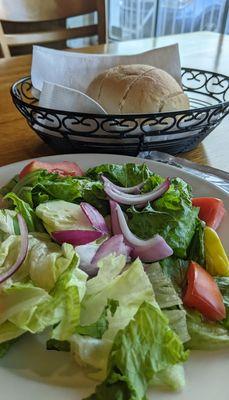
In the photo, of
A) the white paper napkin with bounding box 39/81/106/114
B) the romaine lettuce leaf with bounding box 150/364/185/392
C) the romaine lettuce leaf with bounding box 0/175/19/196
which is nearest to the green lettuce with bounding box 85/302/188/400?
the romaine lettuce leaf with bounding box 150/364/185/392

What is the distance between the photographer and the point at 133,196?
2.34ft

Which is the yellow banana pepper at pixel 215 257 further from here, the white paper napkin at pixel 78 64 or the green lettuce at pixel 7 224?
the white paper napkin at pixel 78 64

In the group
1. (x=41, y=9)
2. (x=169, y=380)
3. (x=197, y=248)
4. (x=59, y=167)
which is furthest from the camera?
(x=41, y=9)

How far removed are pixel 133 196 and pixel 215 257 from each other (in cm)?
16

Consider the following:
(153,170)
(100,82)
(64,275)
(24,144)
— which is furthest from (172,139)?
(64,275)

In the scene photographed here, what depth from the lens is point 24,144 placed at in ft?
3.17

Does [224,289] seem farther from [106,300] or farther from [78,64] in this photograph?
→ [78,64]

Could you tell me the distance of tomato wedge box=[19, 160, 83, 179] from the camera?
787 millimetres

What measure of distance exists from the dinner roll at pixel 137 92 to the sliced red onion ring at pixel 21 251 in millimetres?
355

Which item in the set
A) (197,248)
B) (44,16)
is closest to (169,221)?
(197,248)

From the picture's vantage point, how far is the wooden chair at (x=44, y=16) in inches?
70.5

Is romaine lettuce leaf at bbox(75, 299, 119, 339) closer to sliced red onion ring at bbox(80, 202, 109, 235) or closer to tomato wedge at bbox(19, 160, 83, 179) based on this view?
sliced red onion ring at bbox(80, 202, 109, 235)

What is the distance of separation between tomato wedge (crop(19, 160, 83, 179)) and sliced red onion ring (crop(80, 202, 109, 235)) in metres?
0.14

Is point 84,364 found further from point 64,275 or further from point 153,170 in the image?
point 153,170
